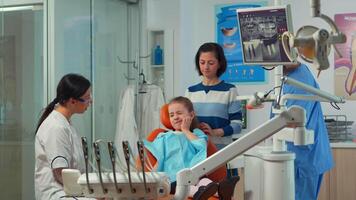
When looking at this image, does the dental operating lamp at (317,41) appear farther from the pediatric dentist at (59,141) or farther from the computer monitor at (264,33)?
the pediatric dentist at (59,141)

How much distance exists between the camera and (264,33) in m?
1.82

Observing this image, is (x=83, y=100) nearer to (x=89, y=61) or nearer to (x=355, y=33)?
(x=89, y=61)

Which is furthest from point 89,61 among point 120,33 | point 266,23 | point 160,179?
point 160,179

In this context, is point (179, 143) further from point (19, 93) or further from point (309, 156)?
point (19, 93)

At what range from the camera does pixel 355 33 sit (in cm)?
417

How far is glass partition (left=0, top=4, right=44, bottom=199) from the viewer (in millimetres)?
3068

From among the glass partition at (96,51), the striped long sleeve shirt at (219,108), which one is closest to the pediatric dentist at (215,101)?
the striped long sleeve shirt at (219,108)

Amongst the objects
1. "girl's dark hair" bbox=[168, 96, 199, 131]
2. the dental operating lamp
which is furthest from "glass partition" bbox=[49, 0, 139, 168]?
the dental operating lamp

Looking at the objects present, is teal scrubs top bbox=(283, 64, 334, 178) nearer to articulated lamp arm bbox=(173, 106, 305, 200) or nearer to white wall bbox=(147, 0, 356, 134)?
articulated lamp arm bbox=(173, 106, 305, 200)

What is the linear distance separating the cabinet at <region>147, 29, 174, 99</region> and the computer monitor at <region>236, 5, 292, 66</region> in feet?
8.04

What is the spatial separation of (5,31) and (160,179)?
2097 mm

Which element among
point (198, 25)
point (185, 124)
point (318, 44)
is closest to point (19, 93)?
point (185, 124)

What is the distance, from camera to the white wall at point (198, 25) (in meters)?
4.21

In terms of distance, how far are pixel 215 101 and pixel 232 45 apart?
2096mm
